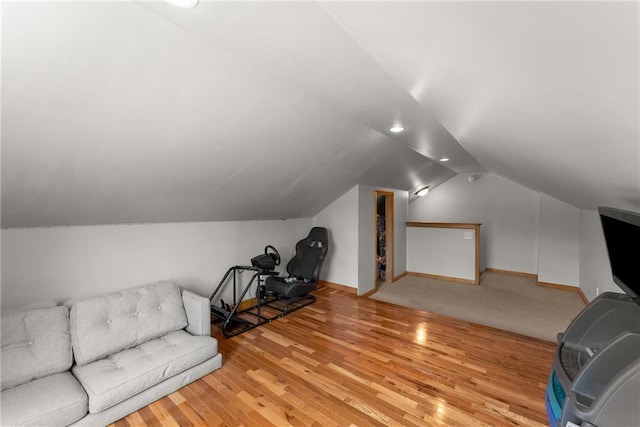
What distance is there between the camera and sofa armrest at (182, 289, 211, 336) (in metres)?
2.74

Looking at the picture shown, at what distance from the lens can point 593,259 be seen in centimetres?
390

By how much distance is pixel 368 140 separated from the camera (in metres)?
3.32

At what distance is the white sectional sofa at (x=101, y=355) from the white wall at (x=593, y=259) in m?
4.53

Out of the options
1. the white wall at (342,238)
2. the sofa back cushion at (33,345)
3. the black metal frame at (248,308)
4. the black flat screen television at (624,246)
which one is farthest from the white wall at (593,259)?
the sofa back cushion at (33,345)

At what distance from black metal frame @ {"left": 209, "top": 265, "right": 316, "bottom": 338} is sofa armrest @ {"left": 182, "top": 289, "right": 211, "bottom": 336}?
18.8 inches

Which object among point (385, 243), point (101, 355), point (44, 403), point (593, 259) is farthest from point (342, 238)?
point (44, 403)

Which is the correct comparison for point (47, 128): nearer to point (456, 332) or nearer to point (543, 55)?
point (543, 55)

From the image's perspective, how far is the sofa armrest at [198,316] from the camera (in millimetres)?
2742

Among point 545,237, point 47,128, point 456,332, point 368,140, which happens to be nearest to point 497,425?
point 456,332

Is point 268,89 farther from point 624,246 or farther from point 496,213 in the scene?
point 496,213

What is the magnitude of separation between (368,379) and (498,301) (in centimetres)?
316

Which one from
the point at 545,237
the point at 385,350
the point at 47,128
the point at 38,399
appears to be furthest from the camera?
the point at 545,237

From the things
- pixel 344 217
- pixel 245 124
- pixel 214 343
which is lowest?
pixel 214 343

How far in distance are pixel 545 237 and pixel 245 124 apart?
229 inches
